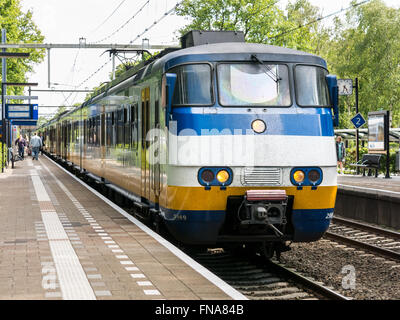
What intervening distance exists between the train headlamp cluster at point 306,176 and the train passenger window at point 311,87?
916 mm

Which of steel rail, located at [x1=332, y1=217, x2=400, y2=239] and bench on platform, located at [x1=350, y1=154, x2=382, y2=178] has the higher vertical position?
bench on platform, located at [x1=350, y1=154, x2=382, y2=178]

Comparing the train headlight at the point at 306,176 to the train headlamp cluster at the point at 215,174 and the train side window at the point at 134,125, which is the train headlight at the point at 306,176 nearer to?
the train headlamp cluster at the point at 215,174

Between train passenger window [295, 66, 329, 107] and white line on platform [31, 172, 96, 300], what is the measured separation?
3.70 m

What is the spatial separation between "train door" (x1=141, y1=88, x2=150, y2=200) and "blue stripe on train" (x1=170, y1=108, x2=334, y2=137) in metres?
2.35

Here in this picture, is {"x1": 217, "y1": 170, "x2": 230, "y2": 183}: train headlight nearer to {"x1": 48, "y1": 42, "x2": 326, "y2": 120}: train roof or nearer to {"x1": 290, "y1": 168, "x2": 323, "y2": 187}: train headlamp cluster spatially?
{"x1": 290, "y1": 168, "x2": 323, "y2": 187}: train headlamp cluster

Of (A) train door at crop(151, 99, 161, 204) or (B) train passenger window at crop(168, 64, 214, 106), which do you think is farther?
(A) train door at crop(151, 99, 161, 204)

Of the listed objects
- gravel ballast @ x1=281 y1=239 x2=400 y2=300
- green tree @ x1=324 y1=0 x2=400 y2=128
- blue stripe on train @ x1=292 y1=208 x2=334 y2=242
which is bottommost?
gravel ballast @ x1=281 y1=239 x2=400 y2=300

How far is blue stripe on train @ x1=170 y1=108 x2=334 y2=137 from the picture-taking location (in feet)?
31.7

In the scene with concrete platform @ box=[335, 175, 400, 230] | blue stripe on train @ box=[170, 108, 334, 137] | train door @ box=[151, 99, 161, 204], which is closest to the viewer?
blue stripe on train @ box=[170, 108, 334, 137]

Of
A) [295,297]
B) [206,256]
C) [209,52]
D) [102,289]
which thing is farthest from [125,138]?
[102,289]

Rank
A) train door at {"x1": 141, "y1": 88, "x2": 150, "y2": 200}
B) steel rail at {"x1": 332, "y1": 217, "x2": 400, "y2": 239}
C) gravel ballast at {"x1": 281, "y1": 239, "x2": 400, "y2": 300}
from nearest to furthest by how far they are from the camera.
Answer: gravel ballast at {"x1": 281, "y1": 239, "x2": 400, "y2": 300}
train door at {"x1": 141, "y1": 88, "x2": 150, "y2": 200}
steel rail at {"x1": 332, "y1": 217, "x2": 400, "y2": 239}

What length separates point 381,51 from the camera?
191 ft

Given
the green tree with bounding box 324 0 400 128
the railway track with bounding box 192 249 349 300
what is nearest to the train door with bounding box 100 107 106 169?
the railway track with bounding box 192 249 349 300

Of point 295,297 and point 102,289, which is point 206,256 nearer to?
point 295,297
